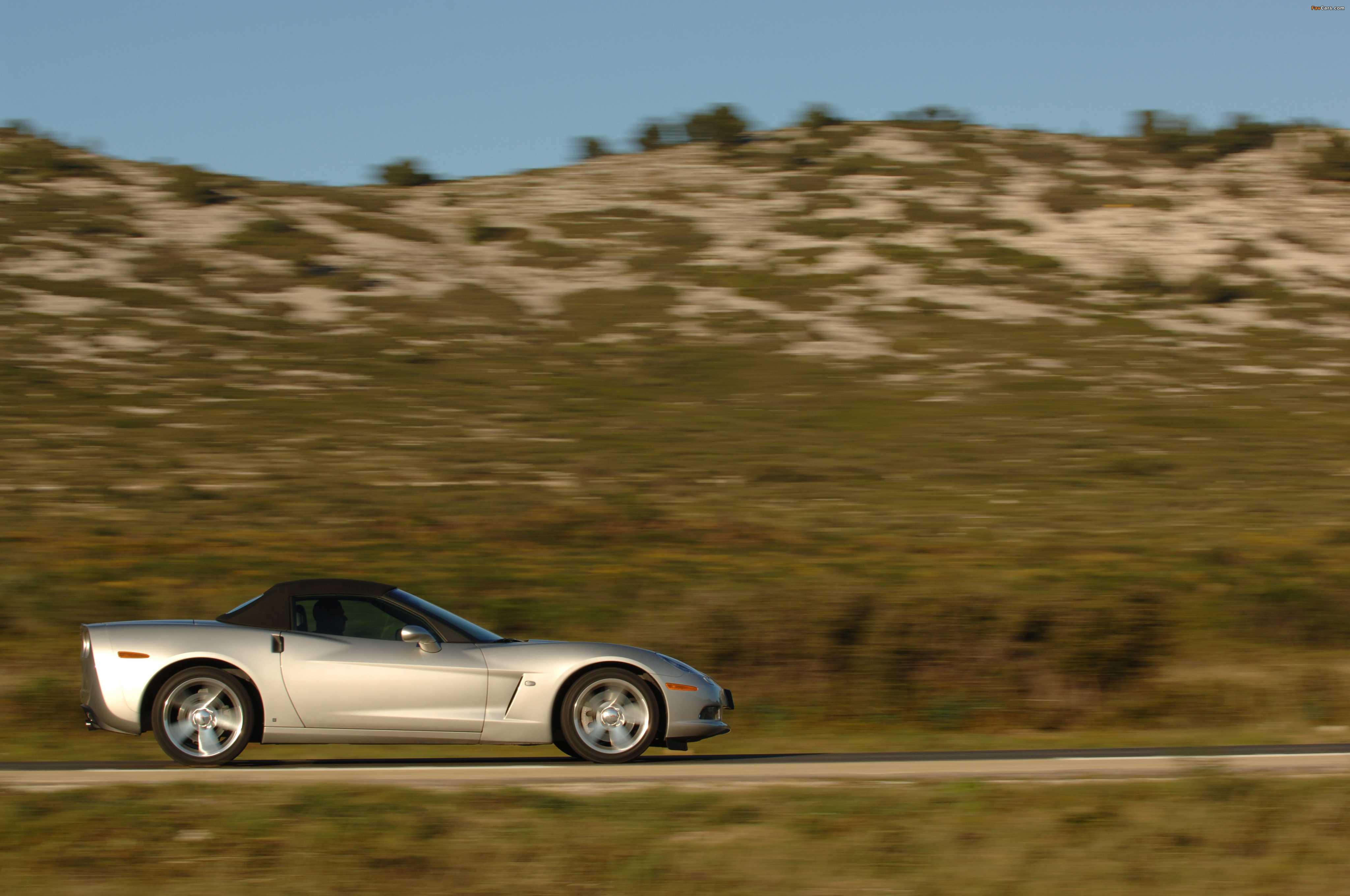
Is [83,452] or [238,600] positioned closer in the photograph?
[238,600]

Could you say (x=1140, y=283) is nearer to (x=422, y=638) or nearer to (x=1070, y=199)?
(x=1070, y=199)

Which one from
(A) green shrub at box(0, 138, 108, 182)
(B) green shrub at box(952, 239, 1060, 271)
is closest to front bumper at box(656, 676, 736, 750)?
(B) green shrub at box(952, 239, 1060, 271)

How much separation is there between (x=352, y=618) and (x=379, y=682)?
52 centimetres

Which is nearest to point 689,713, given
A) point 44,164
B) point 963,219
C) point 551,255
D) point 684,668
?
point 684,668

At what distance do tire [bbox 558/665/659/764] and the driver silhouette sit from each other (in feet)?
4.81

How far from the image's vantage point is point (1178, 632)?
1449cm

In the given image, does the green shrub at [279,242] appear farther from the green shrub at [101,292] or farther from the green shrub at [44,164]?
the green shrub at [44,164]

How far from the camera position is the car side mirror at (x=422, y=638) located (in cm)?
868

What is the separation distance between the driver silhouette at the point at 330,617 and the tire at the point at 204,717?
0.60 meters

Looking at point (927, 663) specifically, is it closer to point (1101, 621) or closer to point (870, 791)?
point (1101, 621)

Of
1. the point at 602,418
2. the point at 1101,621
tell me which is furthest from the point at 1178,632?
the point at 602,418

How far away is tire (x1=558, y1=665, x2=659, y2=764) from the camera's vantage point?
8805mm

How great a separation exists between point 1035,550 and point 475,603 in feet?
23.7

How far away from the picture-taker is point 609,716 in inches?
349
